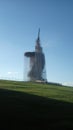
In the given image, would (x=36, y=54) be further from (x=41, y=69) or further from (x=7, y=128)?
(x=7, y=128)

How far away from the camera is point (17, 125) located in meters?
17.1

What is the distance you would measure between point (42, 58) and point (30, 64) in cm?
838

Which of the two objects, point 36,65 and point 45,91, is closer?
point 45,91

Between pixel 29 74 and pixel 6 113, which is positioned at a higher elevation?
pixel 29 74

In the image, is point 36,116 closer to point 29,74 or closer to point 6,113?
point 6,113

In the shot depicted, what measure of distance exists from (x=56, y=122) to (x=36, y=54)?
445 ft

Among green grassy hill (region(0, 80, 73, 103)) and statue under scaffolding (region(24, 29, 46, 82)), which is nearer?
green grassy hill (region(0, 80, 73, 103))

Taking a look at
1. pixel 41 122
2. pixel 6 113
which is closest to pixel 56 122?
pixel 41 122

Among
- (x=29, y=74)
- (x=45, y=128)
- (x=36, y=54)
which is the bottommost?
(x=45, y=128)

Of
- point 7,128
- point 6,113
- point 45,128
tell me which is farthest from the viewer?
point 6,113

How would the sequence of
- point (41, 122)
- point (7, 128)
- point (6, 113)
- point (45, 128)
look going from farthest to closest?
1. point (6, 113)
2. point (41, 122)
3. point (45, 128)
4. point (7, 128)

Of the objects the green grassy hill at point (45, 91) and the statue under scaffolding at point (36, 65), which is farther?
the statue under scaffolding at point (36, 65)

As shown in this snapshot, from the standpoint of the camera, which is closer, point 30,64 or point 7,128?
point 7,128

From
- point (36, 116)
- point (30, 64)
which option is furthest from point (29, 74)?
point (36, 116)
